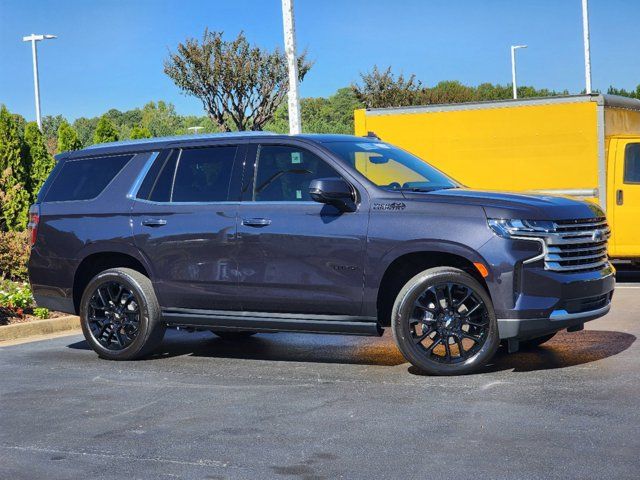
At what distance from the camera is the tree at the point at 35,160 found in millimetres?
23234

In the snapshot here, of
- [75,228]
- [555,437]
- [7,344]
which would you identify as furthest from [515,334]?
[7,344]

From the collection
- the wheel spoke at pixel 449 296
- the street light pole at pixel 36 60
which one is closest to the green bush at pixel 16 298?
the wheel spoke at pixel 449 296

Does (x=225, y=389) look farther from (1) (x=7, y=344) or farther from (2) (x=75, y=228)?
(1) (x=7, y=344)

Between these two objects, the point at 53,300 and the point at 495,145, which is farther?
the point at 495,145

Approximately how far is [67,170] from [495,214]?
440 cm

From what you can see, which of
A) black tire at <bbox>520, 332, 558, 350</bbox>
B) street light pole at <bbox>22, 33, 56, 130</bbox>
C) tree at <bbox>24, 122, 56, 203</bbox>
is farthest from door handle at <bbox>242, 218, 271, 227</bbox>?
street light pole at <bbox>22, 33, 56, 130</bbox>

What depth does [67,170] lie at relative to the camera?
1001 cm

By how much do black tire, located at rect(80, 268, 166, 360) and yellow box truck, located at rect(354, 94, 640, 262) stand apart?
657 cm

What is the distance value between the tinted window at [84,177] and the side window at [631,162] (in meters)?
8.51

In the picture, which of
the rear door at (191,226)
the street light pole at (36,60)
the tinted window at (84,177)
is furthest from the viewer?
the street light pole at (36,60)

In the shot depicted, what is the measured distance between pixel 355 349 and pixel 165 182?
2345 mm

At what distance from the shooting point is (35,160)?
2408 centimetres

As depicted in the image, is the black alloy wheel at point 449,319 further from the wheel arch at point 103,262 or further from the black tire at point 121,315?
the wheel arch at point 103,262

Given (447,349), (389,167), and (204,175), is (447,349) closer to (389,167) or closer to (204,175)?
(389,167)
